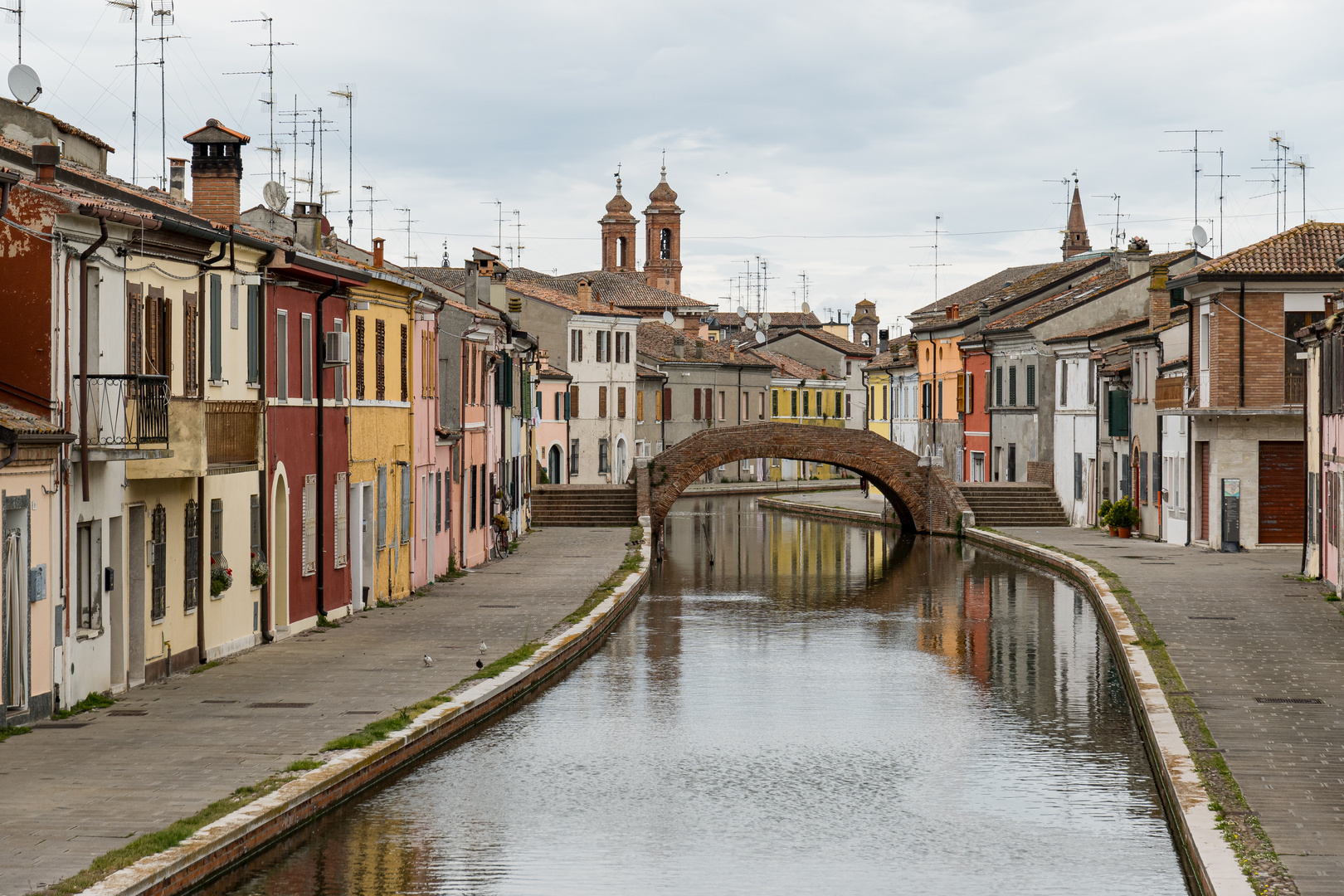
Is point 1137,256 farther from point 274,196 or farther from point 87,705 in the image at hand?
point 87,705

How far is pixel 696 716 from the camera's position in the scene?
21719mm

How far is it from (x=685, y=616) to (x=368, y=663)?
12.8 metres

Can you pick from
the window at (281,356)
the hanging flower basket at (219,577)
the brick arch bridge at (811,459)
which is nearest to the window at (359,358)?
the window at (281,356)

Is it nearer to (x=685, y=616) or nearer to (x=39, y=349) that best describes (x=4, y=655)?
(x=39, y=349)

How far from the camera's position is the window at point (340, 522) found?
2834 cm

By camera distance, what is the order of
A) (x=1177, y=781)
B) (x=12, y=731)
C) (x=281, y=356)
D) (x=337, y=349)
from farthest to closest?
1. (x=337, y=349)
2. (x=281, y=356)
3. (x=12, y=731)
4. (x=1177, y=781)

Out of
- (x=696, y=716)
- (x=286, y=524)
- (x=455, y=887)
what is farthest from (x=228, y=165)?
(x=455, y=887)

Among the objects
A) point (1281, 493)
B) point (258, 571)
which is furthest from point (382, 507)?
point (1281, 493)

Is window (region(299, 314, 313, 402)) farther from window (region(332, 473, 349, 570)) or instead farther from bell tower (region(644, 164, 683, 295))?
bell tower (region(644, 164, 683, 295))

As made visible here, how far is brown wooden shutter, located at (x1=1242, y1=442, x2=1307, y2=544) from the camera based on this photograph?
137ft

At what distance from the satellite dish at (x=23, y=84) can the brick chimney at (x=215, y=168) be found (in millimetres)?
5080

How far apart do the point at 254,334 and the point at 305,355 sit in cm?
248

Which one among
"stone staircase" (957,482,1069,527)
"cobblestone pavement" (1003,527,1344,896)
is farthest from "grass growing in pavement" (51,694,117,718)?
"stone staircase" (957,482,1069,527)

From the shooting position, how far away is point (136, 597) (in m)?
20.1
